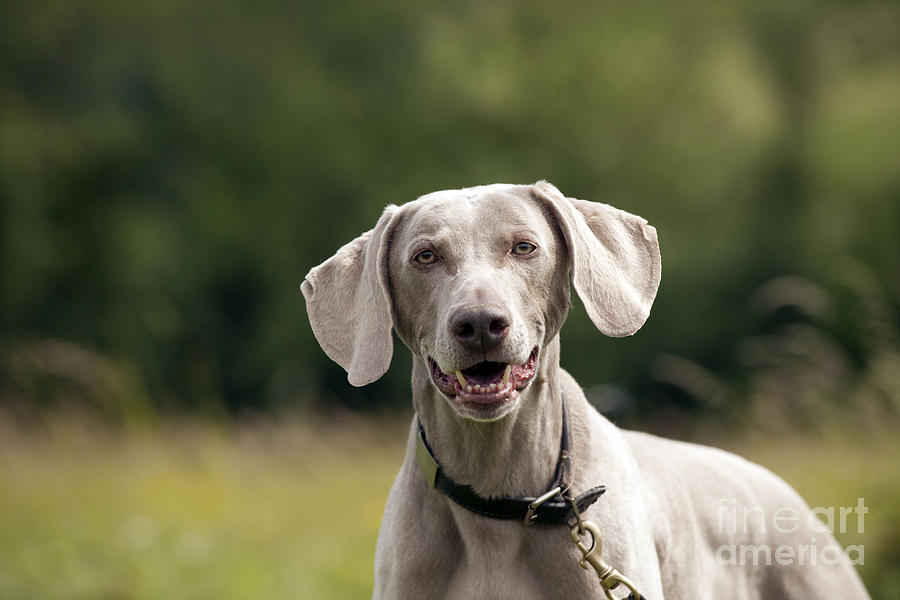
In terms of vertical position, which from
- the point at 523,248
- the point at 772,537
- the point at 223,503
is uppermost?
the point at 523,248

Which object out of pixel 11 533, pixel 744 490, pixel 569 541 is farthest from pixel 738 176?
pixel 569 541

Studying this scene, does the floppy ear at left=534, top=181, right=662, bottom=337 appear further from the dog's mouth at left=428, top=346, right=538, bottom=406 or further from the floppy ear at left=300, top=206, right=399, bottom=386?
the floppy ear at left=300, top=206, right=399, bottom=386

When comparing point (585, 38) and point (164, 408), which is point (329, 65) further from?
point (164, 408)

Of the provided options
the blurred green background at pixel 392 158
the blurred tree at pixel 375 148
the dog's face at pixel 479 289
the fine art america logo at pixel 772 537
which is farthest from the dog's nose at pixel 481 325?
the blurred tree at pixel 375 148

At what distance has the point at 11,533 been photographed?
745cm

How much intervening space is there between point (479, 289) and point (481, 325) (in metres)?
0.13

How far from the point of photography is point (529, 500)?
3.06 m

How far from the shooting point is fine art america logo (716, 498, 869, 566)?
386cm

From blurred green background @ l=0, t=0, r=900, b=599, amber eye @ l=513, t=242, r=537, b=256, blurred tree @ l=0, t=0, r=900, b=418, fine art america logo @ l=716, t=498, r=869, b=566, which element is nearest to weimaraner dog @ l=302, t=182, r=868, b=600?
amber eye @ l=513, t=242, r=537, b=256

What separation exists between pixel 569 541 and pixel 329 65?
15.9 meters

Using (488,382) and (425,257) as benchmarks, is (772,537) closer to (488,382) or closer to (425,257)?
(488,382)

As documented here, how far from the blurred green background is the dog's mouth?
32.9 ft

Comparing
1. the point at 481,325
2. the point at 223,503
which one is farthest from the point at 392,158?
the point at 481,325

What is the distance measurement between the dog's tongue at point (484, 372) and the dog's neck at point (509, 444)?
182 mm
